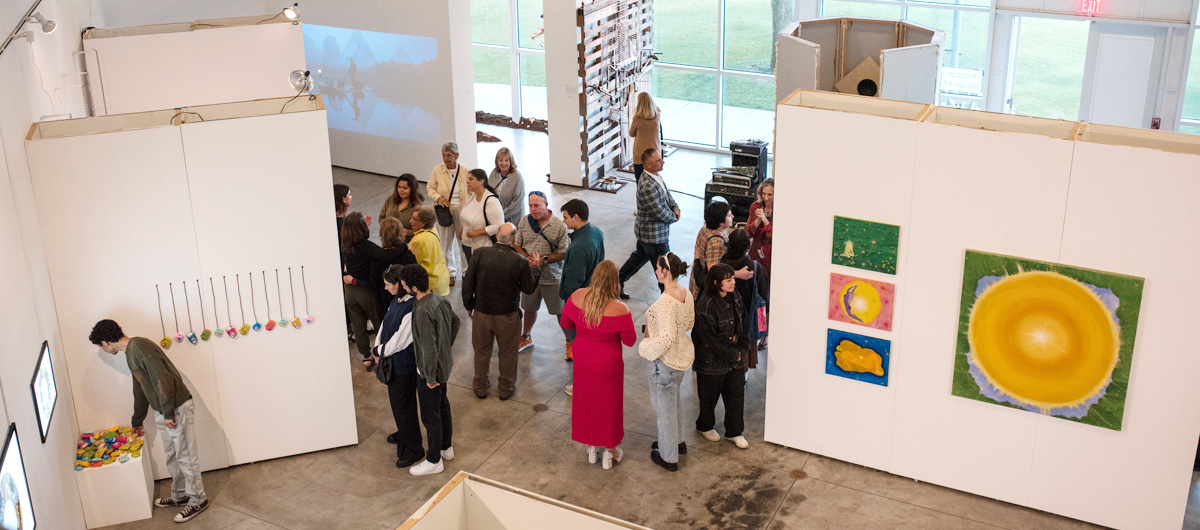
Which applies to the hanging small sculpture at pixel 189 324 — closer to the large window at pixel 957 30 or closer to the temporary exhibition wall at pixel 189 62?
the temporary exhibition wall at pixel 189 62

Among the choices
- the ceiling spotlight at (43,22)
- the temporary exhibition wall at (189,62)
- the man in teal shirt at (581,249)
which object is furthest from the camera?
the temporary exhibition wall at (189,62)

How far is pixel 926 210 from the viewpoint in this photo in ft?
19.7

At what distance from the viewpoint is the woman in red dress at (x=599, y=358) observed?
20.6 feet

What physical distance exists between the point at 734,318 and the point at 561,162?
6.24m

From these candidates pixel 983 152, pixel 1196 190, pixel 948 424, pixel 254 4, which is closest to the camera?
pixel 1196 190

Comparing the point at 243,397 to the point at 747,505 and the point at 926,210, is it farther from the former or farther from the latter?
the point at 926,210

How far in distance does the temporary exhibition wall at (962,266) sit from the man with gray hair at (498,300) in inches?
74.4

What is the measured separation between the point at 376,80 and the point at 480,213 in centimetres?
486

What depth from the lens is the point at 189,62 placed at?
330 inches

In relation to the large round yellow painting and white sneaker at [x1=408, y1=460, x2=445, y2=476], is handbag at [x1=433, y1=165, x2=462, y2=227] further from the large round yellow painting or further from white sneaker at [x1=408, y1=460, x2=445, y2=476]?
the large round yellow painting

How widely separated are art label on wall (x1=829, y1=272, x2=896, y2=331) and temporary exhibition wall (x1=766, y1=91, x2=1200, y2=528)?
0.16ft

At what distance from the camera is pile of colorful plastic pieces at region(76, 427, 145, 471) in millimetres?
6203

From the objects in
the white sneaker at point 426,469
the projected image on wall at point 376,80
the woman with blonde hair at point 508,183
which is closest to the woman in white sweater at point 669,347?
the white sneaker at point 426,469

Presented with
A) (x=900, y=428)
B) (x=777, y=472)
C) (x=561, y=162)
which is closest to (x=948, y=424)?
(x=900, y=428)
